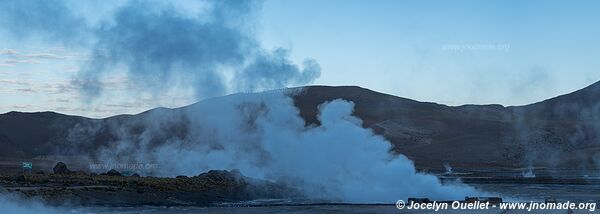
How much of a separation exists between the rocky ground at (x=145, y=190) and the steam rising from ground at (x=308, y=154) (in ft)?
11.7

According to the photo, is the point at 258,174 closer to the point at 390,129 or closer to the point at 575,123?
the point at 390,129

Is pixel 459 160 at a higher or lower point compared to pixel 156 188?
higher

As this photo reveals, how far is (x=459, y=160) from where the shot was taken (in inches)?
6496

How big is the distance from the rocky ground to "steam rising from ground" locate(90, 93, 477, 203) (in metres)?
3.57

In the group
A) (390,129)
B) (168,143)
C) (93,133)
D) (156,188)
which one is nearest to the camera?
(156,188)

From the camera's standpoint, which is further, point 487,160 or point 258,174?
point 487,160

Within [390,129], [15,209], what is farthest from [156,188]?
[390,129]

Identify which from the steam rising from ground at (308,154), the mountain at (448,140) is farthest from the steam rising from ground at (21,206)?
the mountain at (448,140)

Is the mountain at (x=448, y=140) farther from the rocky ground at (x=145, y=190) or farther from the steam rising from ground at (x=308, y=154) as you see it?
the rocky ground at (x=145, y=190)

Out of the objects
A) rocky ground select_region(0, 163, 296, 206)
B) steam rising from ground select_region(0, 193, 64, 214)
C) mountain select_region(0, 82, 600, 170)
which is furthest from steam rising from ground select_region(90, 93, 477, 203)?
mountain select_region(0, 82, 600, 170)

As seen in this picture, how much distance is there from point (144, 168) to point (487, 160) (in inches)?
3477

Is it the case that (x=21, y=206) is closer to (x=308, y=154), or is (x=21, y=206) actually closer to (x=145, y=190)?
(x=145, y=190)

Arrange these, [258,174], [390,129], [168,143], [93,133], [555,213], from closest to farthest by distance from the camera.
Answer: [555,213] < [258,174] < [168,143] < [93,133] < [390,129]

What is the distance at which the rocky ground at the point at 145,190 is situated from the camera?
1908 inches
